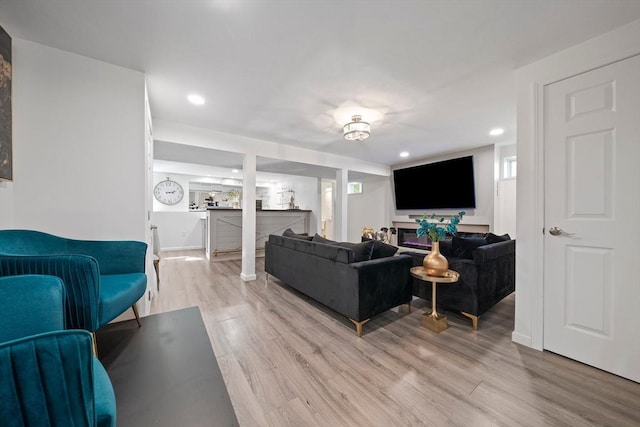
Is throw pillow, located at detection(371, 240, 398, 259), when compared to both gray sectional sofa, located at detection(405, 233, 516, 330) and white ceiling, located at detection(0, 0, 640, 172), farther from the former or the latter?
white ceiling, located at detection(0, 0, 640, 172)

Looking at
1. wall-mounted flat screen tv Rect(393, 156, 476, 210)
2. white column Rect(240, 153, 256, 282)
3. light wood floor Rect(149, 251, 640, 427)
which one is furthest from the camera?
wall-mounted flat screen tv Rect(393, 156, 476, 210)

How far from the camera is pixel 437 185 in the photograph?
528 cm

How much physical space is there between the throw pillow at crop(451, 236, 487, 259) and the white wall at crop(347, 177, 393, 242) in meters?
3.92

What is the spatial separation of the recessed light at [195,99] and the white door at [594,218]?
329 centimetres

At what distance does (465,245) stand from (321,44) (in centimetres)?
232

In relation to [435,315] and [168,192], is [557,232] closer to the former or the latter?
[435,315]

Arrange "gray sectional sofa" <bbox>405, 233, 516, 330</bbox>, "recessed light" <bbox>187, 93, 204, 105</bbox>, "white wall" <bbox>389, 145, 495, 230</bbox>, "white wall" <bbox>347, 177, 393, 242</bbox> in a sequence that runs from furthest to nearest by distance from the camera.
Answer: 1. "white wall" <bbox>347, 177, 393, 242</bbox>
2. "white wall" <bbox>389, 145, 495, 230</bbox>
3. "recessed light" <bbox>187, 93, 204, 105</bbox>
4. "gray sectional sofa" <bbox>405, 233, 516, 330</bbox>

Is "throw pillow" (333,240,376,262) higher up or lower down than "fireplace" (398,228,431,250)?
higher up

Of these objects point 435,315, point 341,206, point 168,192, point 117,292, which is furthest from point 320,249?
point 168,192

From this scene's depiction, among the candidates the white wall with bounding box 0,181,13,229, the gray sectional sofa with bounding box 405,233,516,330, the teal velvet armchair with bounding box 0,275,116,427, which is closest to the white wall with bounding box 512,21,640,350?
the gray sectional sofa with bounding box 405,233,516,330

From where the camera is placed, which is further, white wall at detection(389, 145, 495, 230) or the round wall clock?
the round wall clock

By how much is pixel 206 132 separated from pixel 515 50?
3657 mm

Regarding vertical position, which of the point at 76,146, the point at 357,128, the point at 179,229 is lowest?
the point at 179,229

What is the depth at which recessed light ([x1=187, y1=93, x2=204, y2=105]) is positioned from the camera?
104 inches
